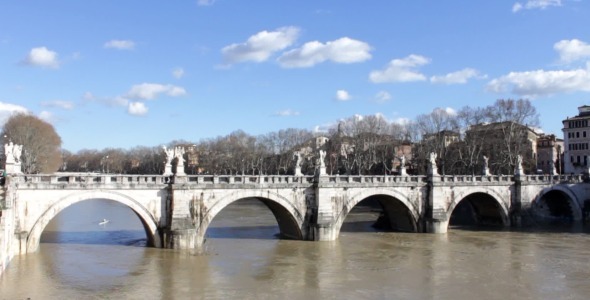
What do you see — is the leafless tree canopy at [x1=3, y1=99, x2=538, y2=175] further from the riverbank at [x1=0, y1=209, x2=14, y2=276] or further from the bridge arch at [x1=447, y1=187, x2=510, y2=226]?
the riverbank at [x1=0, y1=209, x2=14, y2=276]

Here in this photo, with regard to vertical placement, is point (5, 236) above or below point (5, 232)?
below

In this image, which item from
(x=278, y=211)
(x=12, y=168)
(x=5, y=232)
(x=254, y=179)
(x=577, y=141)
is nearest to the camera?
(x=5, y=232)

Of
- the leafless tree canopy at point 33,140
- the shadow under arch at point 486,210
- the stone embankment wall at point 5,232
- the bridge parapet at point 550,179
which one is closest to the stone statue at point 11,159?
the stone embankment wall at point 5,232

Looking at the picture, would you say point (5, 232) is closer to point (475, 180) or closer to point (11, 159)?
point (11, 159)

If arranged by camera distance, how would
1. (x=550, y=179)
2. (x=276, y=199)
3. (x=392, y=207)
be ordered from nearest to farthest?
(x=276, y=199) → (x=392, y=207) → (x=550, y=179)

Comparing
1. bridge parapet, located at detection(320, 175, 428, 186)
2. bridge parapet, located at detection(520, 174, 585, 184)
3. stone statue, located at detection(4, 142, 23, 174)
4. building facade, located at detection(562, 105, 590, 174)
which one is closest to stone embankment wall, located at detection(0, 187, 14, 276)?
stone statue, located at detection(4, 142, 23, 174)

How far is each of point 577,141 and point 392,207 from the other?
138 ft

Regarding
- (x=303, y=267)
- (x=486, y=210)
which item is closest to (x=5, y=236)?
(x=303, y=267)

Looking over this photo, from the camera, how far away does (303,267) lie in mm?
25500

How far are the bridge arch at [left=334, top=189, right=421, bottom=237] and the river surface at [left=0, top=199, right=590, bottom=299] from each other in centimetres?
124

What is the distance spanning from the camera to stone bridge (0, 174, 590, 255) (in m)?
25.3

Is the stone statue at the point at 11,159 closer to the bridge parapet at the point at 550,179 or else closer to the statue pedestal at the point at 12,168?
the statue pedestal at the point at 12,168

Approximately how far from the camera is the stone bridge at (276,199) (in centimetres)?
2531

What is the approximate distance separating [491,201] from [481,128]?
20670 millimetres
